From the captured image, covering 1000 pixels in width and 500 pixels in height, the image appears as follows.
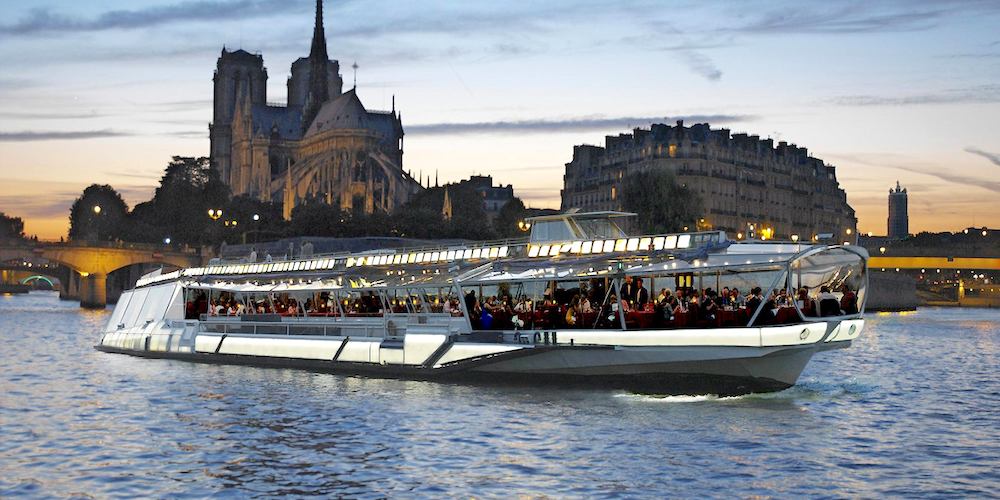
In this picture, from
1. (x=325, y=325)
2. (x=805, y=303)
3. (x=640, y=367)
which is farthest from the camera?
(x=325, y=325)

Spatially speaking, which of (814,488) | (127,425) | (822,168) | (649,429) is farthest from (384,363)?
(822,168)

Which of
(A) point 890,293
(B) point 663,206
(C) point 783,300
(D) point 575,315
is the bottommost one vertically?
(A) point 890,293

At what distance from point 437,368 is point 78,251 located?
106 metres

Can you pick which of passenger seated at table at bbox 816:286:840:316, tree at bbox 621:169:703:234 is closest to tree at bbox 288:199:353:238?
tree at bbox 621:169:703:234

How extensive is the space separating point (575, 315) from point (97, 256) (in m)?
110

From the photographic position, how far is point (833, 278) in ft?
105

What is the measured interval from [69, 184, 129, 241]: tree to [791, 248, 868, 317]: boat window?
14562 cm

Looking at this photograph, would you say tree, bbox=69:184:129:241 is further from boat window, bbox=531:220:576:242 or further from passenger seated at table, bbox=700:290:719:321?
passenger seated at table, bbox=700:290:719:321

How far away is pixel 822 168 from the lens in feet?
587

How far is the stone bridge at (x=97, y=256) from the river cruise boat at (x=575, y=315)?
3593 inches

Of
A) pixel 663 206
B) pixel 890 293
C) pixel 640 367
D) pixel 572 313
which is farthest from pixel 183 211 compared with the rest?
pixel 640 367

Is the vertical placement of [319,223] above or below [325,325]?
above

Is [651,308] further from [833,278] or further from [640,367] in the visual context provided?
[833,278]

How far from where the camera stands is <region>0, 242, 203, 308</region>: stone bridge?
427 ft
